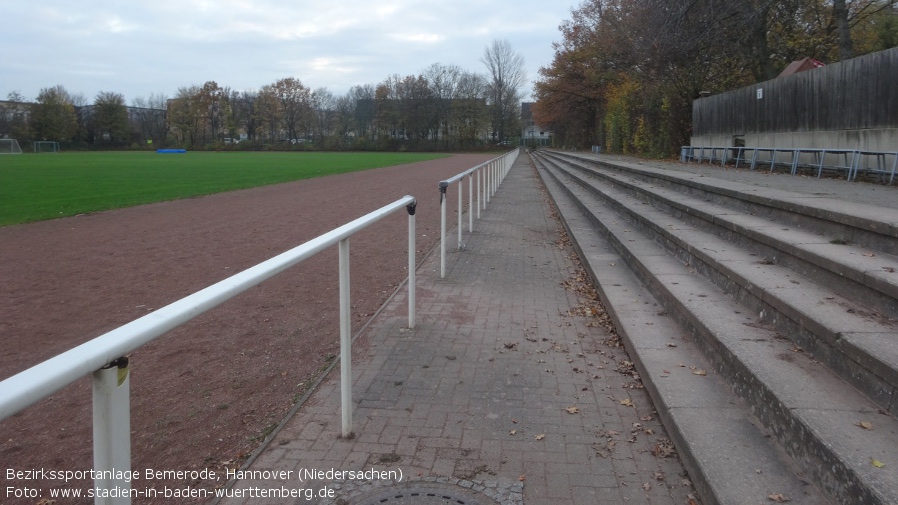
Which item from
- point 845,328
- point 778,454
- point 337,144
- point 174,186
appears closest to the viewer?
point 778,454

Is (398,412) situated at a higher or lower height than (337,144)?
lower

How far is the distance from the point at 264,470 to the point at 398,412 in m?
0.92

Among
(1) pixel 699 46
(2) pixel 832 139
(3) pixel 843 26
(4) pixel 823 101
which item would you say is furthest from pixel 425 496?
(3) pixel 843 26

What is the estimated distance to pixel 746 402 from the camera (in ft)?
11.7

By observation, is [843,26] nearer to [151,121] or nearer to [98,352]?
[98,352]

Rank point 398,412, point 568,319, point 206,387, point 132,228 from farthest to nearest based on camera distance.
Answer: point 132,228 → point 568,319 → point 206,387 → point 398,412

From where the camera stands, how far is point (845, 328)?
3488mm

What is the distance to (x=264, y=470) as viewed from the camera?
3248 millimetres

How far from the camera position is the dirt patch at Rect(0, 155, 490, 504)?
369 centimetres

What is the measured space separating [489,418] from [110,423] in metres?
2.49

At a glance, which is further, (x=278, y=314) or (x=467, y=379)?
(x=278, y=314)

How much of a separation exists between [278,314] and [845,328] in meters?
4.57

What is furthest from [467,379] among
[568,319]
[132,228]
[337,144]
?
[337,144]

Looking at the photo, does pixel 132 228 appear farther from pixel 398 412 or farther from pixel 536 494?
pixel 536 494
